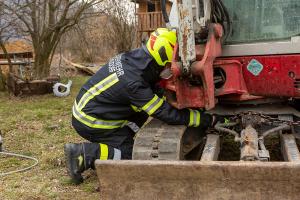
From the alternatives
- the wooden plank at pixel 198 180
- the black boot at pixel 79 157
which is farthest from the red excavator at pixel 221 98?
the black boot at pixel 79 157

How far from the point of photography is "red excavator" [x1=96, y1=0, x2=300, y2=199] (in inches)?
141

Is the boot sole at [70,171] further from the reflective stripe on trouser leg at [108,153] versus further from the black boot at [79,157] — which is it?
the reflective stripe on trouser leg at [108,153]

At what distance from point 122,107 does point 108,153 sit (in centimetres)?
50

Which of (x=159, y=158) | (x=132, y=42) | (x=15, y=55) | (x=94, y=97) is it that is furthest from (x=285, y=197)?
(x=132, y=42)

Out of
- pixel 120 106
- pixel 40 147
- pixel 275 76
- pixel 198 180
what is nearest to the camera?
pixel 198 180

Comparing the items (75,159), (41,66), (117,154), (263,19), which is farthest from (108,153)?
(41,66)

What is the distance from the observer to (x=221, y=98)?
496cm

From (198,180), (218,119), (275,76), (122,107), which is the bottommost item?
(198,180)

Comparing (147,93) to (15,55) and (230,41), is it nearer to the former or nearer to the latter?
(230,41)

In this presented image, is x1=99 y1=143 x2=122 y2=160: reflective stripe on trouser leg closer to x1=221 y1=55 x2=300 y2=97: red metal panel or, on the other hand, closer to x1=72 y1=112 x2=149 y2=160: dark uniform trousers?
x1=72 y1=112 x2=149 y2=160: dark uniform trousers

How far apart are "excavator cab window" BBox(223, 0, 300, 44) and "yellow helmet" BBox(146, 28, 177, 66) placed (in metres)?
0.55

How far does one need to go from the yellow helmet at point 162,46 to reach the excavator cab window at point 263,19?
55 cm

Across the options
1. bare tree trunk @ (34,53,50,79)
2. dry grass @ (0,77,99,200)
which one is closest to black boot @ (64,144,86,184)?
dry grass @ (0,77,99,200)

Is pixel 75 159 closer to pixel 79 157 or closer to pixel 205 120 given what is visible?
pixel 79 157
